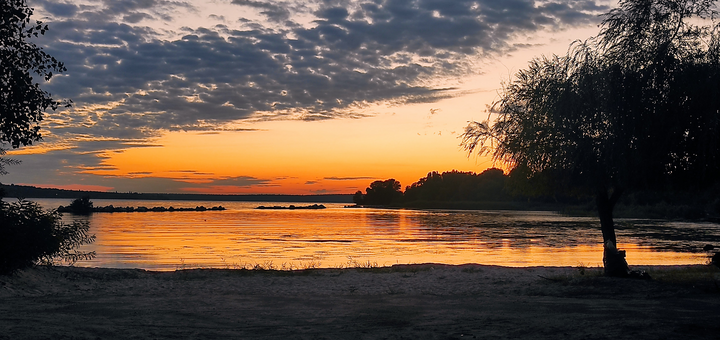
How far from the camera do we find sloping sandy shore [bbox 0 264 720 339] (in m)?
10.5

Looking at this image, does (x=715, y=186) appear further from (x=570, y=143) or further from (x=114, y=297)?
(x=114, y=297)

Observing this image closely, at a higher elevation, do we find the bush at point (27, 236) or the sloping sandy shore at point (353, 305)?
the bush at point (27, 236)

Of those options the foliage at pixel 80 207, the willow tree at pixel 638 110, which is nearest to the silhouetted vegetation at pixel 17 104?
the willow tree at pixel 638 110

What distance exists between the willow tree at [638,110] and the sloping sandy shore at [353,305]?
3.25 m

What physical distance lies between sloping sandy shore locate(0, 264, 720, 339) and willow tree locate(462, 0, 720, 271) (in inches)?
128

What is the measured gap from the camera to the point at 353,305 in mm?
13828

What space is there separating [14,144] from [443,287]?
12920mm

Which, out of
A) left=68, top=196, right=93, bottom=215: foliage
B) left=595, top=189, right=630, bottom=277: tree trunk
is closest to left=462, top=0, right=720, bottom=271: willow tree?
left=595, top=189, right=630, bottom=277: tree trunk

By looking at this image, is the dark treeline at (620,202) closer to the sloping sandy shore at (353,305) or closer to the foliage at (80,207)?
the sloping sandy shore at (353,305)

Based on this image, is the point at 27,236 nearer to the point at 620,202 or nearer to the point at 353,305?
the point at 353,305

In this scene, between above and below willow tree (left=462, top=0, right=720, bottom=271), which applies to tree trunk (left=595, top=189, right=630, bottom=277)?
below

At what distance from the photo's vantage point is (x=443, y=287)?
17.2m

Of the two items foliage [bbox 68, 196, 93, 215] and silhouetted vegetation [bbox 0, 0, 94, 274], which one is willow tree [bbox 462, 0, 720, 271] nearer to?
silhouetted vegetation [bbox 0, 0, 94, 274]

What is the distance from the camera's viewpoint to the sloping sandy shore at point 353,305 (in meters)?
10.5
